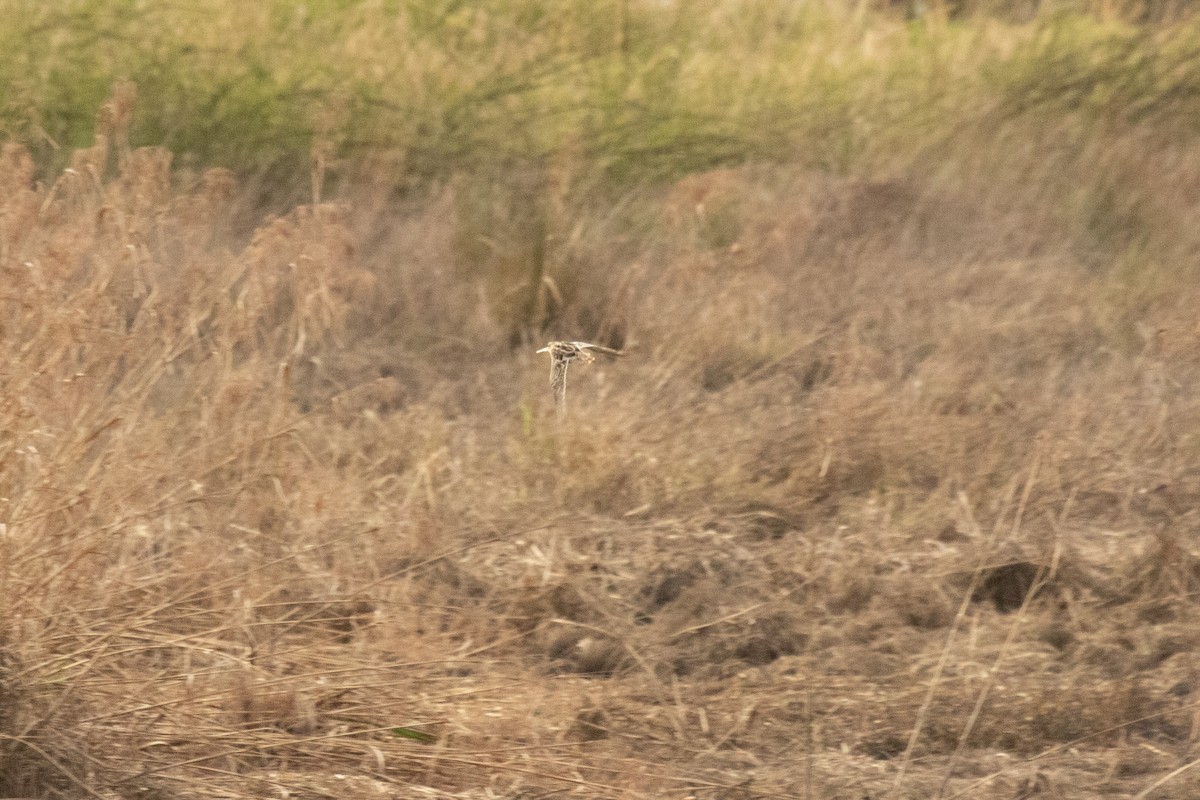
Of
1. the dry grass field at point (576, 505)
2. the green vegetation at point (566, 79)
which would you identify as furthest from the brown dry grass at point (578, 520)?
the green vegetation at point (566, 79)

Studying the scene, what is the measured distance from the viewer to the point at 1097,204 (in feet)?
22.0

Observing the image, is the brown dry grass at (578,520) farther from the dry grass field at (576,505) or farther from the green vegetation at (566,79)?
the green vegetation at (566,79)

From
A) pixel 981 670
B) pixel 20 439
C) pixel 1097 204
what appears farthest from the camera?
pixel 1097 204

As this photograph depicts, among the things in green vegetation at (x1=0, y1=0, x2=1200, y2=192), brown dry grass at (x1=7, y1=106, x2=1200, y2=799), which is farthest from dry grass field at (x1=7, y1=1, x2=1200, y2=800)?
green vegetation at (x1=0, y1=0, x2=1200, y2=192)

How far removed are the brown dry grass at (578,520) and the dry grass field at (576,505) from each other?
0.01 meters

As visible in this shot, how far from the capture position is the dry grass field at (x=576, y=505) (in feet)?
8.24

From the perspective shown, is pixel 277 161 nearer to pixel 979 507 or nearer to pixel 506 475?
pixel 506 475

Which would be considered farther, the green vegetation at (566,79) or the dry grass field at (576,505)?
the green vegetation at (566,79)

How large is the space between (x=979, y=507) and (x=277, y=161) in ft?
10.4

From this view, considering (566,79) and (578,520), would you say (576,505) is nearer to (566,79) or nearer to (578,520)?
(578,520)

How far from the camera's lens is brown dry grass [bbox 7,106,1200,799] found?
8.21ft

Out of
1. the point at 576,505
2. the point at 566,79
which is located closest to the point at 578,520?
the point at 576,505

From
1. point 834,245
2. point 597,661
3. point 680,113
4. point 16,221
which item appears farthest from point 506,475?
point 680,113

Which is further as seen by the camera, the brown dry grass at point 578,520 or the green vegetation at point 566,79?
the green vegetation at point 566,79
